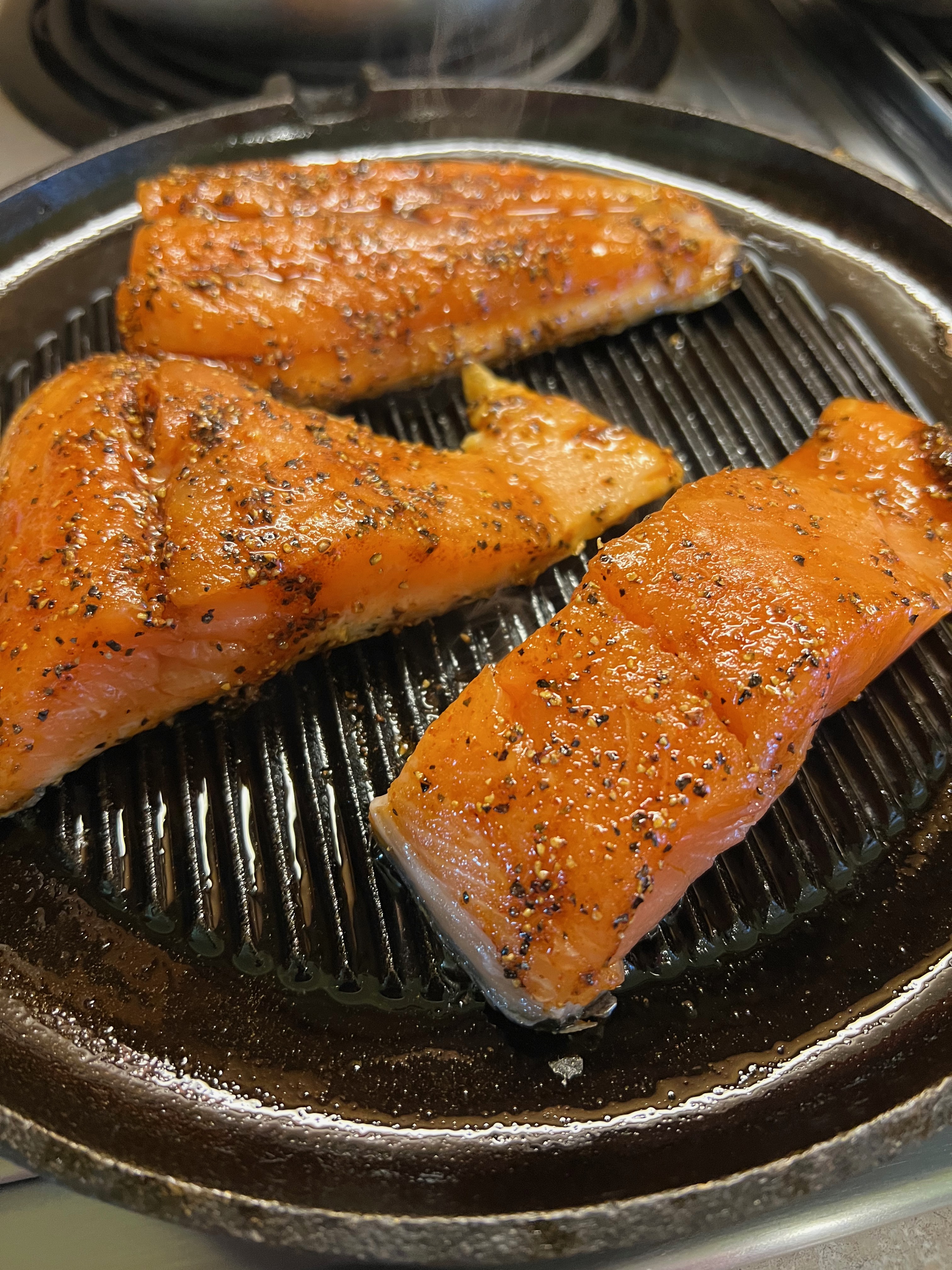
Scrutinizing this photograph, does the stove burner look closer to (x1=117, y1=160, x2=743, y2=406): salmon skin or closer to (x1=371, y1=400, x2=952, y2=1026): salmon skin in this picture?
(x1=117, y1=160, x2=743, y2=406): salmon skin

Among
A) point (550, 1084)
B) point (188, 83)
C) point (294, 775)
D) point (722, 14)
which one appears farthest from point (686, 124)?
point (550, 1084)

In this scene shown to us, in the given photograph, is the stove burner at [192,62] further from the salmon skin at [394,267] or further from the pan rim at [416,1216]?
the pan rim at [416,1216]

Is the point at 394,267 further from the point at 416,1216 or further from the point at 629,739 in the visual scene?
the point at 416,1216

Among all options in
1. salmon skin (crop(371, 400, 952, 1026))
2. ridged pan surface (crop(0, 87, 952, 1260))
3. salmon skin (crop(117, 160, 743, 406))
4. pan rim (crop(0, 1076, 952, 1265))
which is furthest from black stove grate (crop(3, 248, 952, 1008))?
salmon skin (crop(117, 160, 743, 406))

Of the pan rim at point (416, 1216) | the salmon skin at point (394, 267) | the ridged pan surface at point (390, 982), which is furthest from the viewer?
the salmon skin at point (394, 267)

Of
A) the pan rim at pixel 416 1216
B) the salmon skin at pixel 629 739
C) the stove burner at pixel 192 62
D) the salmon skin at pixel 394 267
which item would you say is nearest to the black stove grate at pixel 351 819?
the salmon skin at pixel 629 739

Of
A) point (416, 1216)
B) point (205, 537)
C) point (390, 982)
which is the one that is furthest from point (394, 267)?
point (416, 1216)
